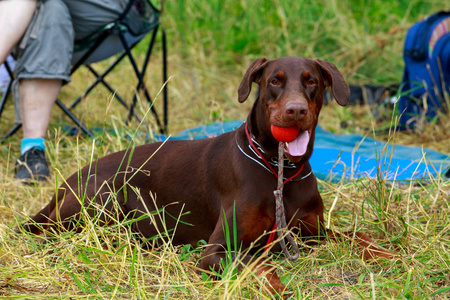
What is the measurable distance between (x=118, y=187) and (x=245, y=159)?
61cm

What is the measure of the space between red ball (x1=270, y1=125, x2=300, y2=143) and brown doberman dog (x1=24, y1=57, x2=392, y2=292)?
0.07ft

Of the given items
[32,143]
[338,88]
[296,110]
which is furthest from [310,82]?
[32,143]

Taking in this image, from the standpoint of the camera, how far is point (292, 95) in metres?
1.96

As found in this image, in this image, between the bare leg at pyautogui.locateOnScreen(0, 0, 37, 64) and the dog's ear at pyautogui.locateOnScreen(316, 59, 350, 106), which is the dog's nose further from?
the bare leg at pyautogui.locateOnScreen(0, 0, 37, 64)

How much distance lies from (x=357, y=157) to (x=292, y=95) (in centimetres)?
147

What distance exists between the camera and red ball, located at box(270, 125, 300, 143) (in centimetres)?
197

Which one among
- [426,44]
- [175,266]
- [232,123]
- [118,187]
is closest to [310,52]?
[426,44]

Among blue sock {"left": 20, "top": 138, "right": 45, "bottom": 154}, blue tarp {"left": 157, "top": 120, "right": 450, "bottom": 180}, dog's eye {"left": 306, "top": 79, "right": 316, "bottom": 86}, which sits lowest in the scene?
blue tarp {"left": 157, "top": 120, "right": 450, "bottom": 180}

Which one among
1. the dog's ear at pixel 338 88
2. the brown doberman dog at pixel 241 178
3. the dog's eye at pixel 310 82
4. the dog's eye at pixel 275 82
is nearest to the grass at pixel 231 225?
the brown doberman dog at pixel 241 178

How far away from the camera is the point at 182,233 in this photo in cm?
239

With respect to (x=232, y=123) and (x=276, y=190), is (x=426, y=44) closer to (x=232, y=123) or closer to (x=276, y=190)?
(x=232, y=123)

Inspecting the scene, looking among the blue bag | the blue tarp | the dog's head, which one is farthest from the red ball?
the blue bag

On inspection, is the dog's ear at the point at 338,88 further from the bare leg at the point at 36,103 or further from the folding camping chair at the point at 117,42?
the bare leg at the point at 36,103

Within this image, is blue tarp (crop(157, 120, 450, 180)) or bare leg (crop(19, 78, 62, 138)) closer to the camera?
blue tarp (crop(157, 120, 450, 180))
